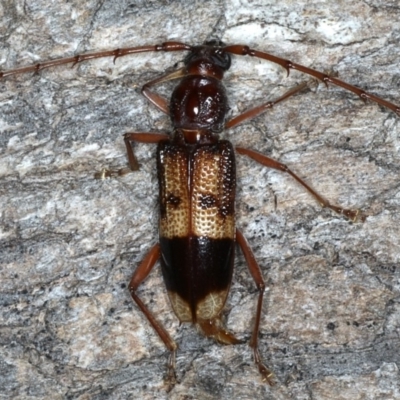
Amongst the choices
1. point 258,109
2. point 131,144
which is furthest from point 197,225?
point 258,109

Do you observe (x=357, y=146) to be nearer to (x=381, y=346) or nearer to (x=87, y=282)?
(x=381, y=346)

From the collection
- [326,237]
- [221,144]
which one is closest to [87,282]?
[221,144]

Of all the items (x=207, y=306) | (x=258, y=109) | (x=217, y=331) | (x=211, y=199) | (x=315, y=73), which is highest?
(x=315, y=73)

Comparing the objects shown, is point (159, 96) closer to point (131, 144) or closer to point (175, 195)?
point (131, 144)

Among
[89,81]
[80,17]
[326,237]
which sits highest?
[80,17]

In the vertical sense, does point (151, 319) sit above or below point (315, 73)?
below

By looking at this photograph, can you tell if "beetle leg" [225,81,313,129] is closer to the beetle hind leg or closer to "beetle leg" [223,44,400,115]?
"beetle leg" [223,44,400,115]
